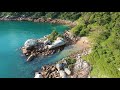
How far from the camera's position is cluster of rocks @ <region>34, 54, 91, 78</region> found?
5133 mm

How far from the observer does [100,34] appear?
6.30 metres

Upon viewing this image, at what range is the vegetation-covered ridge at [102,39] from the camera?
5.26 m

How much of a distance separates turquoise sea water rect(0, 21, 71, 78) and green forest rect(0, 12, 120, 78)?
36 centimetres

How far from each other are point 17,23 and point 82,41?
1644mm

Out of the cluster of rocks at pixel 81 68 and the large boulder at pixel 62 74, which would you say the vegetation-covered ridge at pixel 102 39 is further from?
the large boulder at pixel 62 74

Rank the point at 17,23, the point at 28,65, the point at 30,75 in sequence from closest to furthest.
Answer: the point at 30,75
the point at 28,65
the point at 17,23

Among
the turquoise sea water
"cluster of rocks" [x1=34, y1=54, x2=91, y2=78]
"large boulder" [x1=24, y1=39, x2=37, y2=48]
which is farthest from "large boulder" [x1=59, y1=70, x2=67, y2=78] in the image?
"large boulder" [x1=24, y1=39, x2=37, y2=48]

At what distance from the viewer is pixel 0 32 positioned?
20.4 feet

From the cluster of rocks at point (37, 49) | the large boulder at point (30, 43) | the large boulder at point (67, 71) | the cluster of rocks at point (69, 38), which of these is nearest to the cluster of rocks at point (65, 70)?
the large boulder at point (67, 71)

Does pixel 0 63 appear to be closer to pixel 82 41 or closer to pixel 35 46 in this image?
pixel 35 46

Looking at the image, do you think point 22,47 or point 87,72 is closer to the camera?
point 87,72

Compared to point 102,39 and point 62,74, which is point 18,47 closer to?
point 62,74
